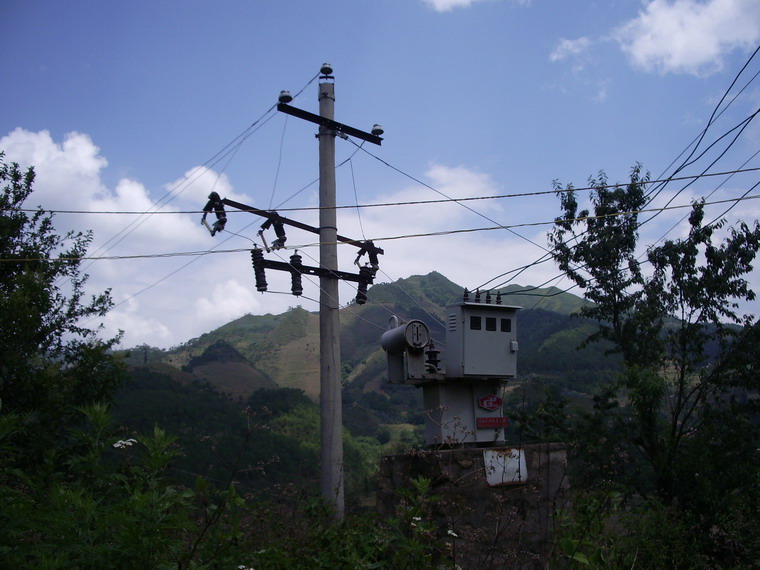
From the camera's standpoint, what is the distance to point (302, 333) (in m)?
186

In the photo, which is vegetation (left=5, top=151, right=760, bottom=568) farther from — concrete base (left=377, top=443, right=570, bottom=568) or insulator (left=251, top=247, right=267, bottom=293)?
insulator (left=251, top=247, right=267, bottom=293)

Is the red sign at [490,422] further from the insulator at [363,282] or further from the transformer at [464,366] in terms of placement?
the insulator at [363,282]

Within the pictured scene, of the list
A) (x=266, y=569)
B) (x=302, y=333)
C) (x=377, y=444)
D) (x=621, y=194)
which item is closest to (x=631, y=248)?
(x=621, y=194)

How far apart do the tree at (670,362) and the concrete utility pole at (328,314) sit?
207 inches

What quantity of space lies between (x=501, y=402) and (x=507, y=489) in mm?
1817

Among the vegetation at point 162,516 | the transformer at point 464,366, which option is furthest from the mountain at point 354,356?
the vegetation at point 162,516

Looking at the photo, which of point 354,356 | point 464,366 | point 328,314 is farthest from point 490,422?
point 354,356

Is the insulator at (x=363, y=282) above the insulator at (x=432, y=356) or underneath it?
above

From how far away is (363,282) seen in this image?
11.5m

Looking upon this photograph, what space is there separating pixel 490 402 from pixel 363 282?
4.12 meters

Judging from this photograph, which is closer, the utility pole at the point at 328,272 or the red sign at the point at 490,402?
the red sign at the point at 490,402

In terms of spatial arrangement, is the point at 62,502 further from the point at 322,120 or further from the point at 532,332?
the point at 532,332

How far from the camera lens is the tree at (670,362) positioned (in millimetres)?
13484

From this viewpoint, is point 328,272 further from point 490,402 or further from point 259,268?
point 490,402
